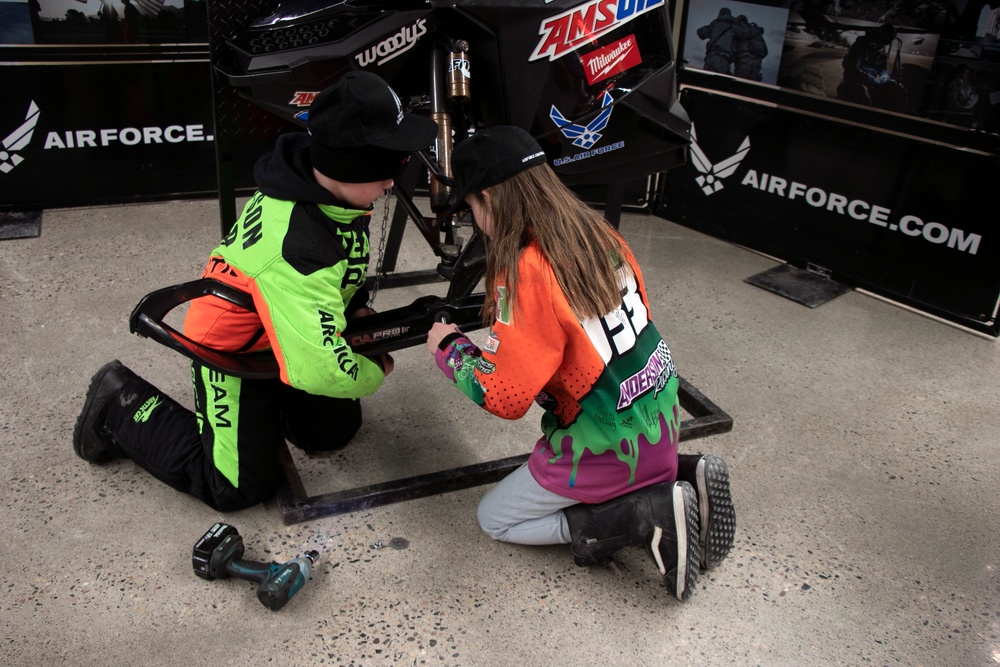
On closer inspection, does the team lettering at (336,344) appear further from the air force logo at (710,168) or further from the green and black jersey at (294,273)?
the air force logo at (710,168)

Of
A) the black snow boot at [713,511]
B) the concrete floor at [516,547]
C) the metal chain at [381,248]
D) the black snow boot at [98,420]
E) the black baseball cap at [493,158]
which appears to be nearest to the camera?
the black baseball cap at [493,158]

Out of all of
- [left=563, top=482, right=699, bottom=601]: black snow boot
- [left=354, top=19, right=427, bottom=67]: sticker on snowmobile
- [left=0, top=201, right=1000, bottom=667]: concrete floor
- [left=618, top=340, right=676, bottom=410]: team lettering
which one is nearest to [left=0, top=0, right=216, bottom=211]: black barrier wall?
[left=0, top=201, right=1000, bottom=667]: concrete floor

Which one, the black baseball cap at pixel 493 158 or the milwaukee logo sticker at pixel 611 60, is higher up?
the milwaukee logo sticker at pixel 611 60

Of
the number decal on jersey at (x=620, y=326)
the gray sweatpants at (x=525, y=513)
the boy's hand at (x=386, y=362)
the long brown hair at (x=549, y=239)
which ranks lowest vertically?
the gray sweatpants at (x=525, y=513)

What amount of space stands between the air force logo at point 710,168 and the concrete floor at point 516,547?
1.13 metres

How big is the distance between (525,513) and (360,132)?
1.03 m

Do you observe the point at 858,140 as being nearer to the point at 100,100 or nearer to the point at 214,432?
the point at 214,432

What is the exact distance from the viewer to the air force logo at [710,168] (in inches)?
169

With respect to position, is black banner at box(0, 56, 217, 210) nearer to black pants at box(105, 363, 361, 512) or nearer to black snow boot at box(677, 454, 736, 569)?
black pants at box(105, 363, 361, 512)

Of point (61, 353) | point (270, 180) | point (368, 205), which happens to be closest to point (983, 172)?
point (368, 205)

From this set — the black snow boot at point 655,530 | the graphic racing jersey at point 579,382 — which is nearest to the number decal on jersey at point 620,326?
the graphic racing jersey at point 579,382

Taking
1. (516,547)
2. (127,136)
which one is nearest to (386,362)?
(516,547)

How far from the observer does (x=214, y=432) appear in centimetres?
235

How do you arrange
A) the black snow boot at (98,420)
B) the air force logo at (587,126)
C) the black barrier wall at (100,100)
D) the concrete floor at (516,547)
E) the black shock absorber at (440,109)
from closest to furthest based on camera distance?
the concrete floor at (516,547), the black snow boot at (98,420), the black shock absorber at (440,109), the air force logo at (587,126), the black barrier wall at (100,100)
